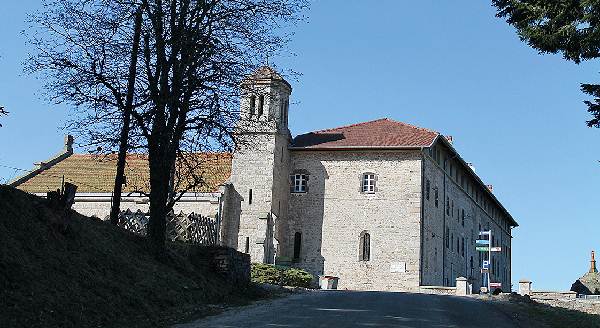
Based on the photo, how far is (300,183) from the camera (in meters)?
49.1

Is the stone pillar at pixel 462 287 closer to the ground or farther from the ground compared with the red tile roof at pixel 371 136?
closer to the ground

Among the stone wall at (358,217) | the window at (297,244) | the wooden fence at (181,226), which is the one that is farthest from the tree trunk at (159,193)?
the window at (297,244)

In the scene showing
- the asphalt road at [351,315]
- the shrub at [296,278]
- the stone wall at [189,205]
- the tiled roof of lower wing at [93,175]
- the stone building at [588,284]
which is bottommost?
the asphalt road at [351,315]

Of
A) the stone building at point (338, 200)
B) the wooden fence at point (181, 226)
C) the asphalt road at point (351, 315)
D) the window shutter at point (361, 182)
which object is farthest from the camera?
the window shutter at point (361, 182)

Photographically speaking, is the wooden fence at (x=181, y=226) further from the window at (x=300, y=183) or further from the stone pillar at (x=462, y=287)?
the window at (x=300, y=183)

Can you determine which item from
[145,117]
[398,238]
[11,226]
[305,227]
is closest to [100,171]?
→ [305,227]

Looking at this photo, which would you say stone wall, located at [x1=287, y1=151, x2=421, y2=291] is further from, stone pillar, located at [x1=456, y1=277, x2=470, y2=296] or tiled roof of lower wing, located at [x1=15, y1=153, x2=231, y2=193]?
stone pillar, located at [x1=456, y1=277, x2=470, y2=296]

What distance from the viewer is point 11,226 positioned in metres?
14.2

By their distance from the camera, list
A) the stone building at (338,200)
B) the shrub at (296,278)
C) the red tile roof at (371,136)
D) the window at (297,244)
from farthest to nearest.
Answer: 1. the window at (297,244)
2. the red tile roof at (371,136)
3. the stone building at (338,200)
4. the shrub at (296,278)

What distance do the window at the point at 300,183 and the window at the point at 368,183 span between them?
12.6 ft

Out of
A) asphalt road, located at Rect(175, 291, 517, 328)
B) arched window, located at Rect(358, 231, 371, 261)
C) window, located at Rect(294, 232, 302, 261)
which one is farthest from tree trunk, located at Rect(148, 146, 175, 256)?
window, located at Rect(294, 232, 302, 261)

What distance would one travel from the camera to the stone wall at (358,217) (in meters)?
46.0

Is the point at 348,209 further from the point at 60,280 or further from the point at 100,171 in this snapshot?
the point at 60,280

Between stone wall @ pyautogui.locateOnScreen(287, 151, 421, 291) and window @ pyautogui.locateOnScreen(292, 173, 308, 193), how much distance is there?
354 millimetres
